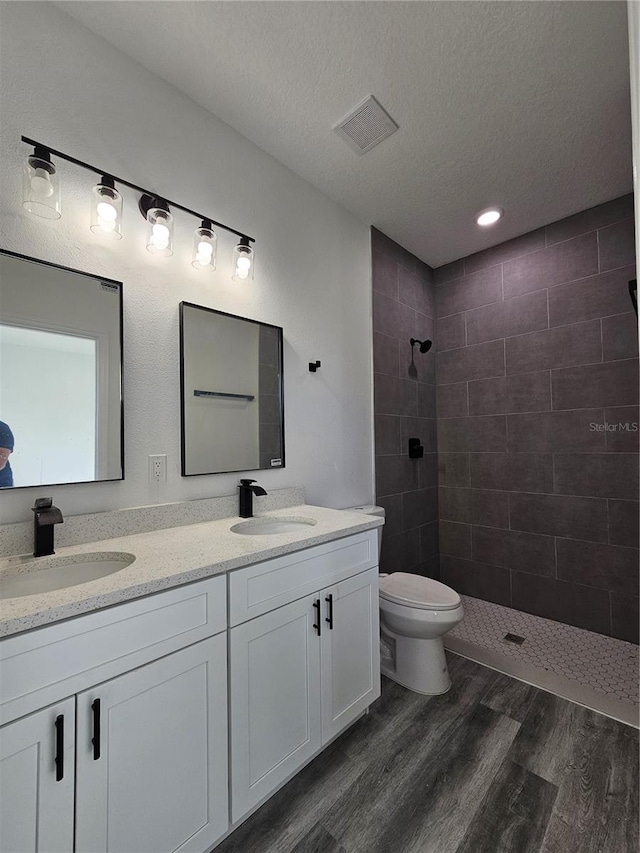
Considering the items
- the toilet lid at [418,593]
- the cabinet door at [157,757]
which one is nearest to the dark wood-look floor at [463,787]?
the cabinet door at [157,757]

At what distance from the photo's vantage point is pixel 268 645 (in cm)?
120

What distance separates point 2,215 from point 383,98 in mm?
1544

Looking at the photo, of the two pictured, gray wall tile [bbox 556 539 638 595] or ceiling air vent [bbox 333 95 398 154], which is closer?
ceiling air vent [bbox 333 95 398 154]

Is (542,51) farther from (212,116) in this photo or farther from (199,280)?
(199,280)

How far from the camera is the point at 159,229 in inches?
57.1

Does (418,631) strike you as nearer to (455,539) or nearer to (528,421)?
(455,539)

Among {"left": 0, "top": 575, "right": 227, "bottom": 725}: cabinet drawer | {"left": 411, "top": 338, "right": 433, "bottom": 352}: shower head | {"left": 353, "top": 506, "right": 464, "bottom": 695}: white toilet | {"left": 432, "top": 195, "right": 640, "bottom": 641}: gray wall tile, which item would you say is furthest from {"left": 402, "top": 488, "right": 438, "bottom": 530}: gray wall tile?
{"left": 0, "top": 575, "right": 227, "bottom": 725}: cabinet drawer

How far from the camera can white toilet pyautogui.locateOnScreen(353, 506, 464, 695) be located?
1741 millimetres

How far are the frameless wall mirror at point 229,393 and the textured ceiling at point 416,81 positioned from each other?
0.92m

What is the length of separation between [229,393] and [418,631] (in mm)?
1436

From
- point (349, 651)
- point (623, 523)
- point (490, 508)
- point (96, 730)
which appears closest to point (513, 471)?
point (490, 508)

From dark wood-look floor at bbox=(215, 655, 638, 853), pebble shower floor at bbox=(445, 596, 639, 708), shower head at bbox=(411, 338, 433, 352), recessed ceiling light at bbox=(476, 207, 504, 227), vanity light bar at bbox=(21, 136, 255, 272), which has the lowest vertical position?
pebble shower floor at bbox=(445, 596, 639, 708)

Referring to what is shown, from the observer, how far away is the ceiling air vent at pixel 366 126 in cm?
166

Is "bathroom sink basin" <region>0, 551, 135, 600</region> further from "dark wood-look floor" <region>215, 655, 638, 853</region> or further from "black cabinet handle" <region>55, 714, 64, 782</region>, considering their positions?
"dark wood-look floor" <region>215, 655, 638, 853</region>
